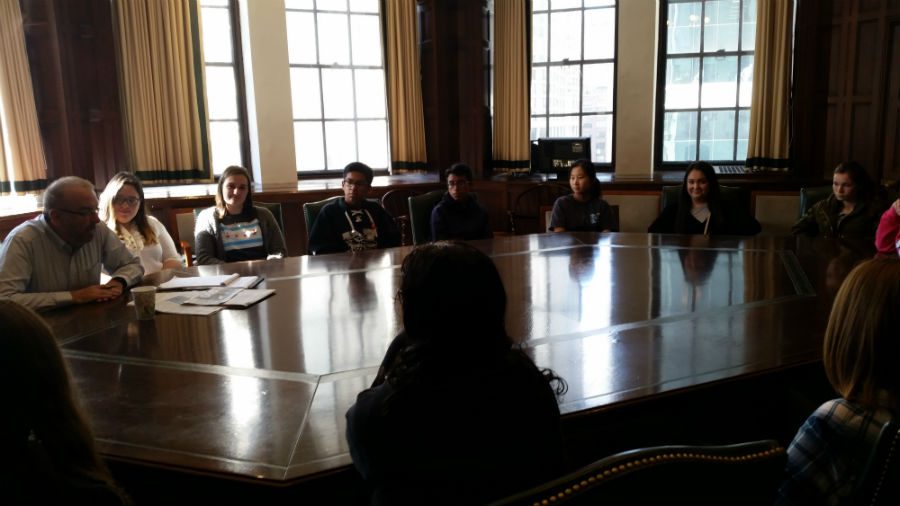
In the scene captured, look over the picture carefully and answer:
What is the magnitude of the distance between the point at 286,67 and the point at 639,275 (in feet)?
12.7

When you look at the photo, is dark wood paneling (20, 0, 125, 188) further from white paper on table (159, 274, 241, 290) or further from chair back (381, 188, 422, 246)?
white paper on table (159, 274, 241, 290)

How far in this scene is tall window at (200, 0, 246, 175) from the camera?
5.43m

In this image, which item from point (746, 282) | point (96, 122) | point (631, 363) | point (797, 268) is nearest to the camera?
point (631, 363)

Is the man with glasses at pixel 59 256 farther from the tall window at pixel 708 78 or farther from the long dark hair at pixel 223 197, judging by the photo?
the tall window at pixel 708 78

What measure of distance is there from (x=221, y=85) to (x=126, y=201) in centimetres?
263

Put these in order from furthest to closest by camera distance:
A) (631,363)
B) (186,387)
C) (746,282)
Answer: (746,282) → (631,363) → (186,387)

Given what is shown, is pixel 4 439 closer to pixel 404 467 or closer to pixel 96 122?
pixel 404 467

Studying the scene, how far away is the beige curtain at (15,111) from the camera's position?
4.43 metres

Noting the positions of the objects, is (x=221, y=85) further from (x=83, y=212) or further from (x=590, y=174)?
(x=83, y=212)

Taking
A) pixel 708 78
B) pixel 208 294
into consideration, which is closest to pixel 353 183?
pixel 208 294

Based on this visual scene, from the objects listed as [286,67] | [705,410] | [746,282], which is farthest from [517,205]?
[705,410]

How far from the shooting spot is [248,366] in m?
1.65

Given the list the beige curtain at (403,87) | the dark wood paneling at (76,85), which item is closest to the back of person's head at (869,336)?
the beige curtain at (403,87)

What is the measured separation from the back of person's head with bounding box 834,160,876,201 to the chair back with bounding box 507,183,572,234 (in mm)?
2086
